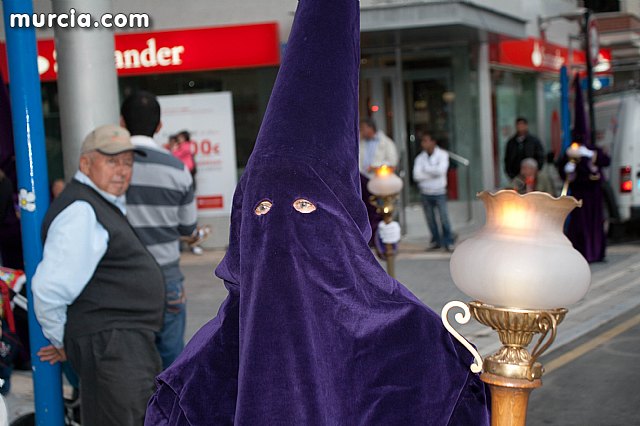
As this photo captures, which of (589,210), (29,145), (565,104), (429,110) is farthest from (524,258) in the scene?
(429,110)

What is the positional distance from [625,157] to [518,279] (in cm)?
→ 1311

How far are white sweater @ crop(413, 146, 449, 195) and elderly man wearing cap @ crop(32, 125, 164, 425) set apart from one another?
992 cm

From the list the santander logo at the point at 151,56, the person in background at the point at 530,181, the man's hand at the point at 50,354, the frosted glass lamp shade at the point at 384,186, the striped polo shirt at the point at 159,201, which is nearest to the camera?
the man's hand at the point at 50,354

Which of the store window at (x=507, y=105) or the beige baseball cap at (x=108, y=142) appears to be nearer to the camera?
the beige baseball cap at (x=108, y=142)

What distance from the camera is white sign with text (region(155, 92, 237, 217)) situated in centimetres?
1520

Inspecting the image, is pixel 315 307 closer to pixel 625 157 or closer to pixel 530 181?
pixel 530 181

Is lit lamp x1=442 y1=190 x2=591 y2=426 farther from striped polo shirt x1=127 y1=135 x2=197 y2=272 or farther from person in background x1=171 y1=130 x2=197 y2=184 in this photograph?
person in background x1=171 y1=130 x2=197 y2=184

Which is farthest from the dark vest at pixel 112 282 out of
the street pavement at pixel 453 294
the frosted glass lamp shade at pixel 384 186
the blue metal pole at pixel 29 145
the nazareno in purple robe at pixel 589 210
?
the nazareno in purple robe at pixel 589 210

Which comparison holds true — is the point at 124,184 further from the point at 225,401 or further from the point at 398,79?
the point at 398,79

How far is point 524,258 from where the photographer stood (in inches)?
81.4

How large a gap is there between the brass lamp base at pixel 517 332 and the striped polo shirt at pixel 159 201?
9.84 feet

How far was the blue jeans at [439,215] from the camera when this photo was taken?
1373 centimetres

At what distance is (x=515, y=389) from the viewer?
216cm

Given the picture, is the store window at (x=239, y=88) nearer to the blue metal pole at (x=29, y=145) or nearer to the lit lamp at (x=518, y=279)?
the blue metal pole at (x=29, y=145)
